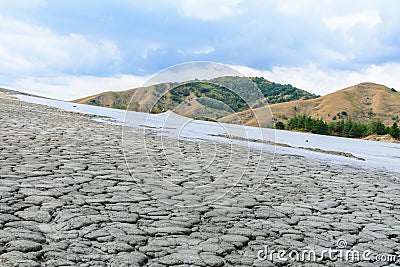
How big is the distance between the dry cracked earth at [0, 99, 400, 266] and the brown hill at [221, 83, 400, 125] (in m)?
58.6

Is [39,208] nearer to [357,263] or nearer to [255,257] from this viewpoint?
[255,257]

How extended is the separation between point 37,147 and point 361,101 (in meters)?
87.3

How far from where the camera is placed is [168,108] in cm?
638

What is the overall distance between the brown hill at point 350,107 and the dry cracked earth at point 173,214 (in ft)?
192

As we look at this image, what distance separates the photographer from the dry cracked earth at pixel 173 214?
3.48m

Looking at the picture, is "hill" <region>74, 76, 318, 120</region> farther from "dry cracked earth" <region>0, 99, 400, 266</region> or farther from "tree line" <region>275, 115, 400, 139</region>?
"tree line" <region>275, 115, 400, 139</region>

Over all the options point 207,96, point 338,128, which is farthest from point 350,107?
point 207,96

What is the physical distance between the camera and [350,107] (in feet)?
272

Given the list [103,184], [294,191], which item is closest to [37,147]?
[103,184]

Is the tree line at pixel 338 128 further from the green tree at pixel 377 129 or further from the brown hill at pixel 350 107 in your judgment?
the brown hill at pixel 350 107

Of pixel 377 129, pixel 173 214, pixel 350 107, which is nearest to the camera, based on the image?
pixel 173 214

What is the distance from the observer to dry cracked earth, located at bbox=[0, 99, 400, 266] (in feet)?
11.4

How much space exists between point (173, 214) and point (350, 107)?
8336 centimetres

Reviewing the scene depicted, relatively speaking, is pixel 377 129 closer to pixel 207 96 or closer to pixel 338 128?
pixel 338 128
